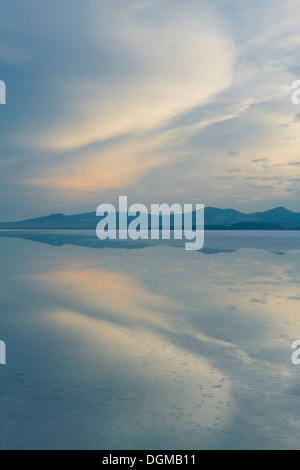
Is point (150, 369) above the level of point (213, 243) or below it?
below

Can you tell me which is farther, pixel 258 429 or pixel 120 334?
pixel 120 334

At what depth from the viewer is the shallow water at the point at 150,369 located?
13.3ft

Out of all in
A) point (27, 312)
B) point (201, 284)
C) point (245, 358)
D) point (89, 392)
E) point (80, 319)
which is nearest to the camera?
point (89, 392)

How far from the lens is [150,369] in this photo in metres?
5.75

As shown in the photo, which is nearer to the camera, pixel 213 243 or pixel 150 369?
pixel 150 369

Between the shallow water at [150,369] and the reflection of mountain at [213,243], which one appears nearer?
the shallow water at [150,369]

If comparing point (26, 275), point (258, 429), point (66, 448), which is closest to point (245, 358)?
point (258, 429)

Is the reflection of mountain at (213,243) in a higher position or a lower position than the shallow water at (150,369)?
higher

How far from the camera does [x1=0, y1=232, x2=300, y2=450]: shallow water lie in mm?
4043

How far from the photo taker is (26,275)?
598 inches

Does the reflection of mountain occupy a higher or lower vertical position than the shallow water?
higher

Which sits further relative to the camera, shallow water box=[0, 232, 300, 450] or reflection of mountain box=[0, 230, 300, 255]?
reflection of mountain box=[0, 230, 300, 255]
